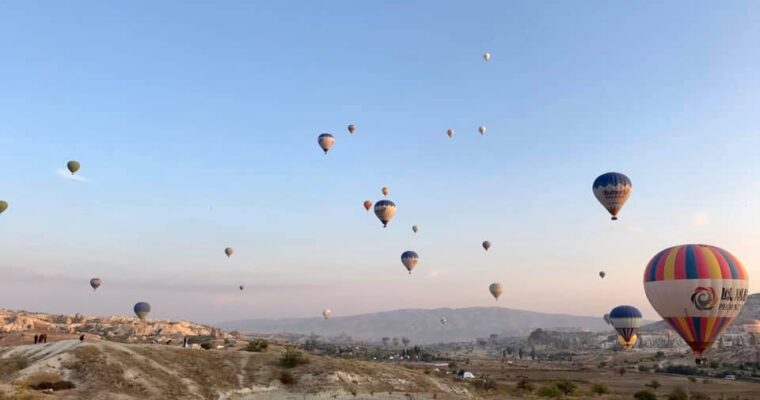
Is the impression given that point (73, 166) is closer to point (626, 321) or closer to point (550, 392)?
point (550, 392)

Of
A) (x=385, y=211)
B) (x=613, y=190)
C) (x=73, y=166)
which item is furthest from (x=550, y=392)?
(x=73, y=166)

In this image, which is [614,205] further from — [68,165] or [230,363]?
[68,165]

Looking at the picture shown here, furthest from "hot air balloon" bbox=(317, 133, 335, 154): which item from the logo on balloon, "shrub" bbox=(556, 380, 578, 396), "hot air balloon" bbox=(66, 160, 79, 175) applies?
the logo on balloon

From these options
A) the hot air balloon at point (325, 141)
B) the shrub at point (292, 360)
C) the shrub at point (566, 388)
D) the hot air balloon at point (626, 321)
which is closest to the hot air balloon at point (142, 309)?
the hot air balloon at point (325, 141)

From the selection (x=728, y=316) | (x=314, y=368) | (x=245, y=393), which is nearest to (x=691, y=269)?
(x=728, y=316)

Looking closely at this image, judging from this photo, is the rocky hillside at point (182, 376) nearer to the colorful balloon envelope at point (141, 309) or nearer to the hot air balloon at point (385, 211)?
the hot air balloon at point (385, 211)

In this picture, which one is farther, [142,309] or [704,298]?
[142,309]
